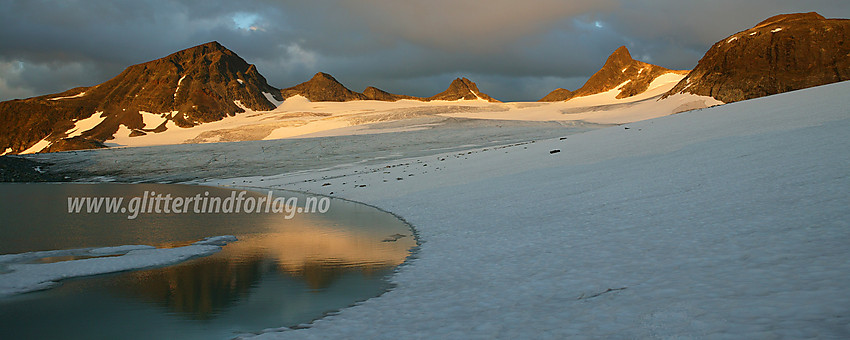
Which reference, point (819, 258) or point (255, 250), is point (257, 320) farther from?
point (819, 258)

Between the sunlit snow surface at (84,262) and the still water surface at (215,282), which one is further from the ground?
the sunlit snow surface at (84,262)

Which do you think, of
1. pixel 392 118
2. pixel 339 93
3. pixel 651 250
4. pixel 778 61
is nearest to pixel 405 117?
pixel 392 118

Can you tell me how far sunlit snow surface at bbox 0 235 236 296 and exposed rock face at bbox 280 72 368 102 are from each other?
172030 mm

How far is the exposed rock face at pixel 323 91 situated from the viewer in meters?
182

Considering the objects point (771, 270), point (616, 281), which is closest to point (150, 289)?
point (616, 281)

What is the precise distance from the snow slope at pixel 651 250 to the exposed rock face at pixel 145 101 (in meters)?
134

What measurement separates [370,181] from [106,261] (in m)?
18.8

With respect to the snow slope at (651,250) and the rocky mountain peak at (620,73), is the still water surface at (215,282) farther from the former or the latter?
the rocky mountain peak at (620,73)

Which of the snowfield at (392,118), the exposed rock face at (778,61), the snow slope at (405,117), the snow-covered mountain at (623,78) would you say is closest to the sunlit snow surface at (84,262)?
the snowfield at (392,118)

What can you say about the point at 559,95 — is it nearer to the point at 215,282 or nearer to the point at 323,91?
the point at 323,91

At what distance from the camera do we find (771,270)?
587cm

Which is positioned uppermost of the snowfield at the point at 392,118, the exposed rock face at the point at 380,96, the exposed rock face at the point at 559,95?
the exposed rock face at the point at 380,96

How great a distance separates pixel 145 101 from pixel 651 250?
16890 centimetres

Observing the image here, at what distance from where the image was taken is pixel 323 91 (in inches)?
7298
